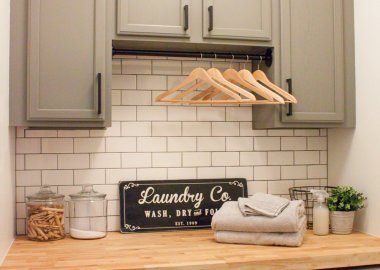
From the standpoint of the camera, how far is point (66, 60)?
2451 millimetres

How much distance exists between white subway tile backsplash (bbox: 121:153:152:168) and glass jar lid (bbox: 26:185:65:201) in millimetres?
424

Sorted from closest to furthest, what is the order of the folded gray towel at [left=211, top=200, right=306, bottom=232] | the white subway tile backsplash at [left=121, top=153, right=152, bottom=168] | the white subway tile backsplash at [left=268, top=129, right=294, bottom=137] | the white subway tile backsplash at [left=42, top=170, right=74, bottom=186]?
1. the folded gray towel at [left=211, top=200, right=306, bottom=232]
2. the white subway tile backsplash at [left=42, top=170, right=74, bottom=186]
3. the white subway tile backsplash at [left=121, top=153, right=152, bottom=168]
4. the white subway tile backsplash at [left=268, top=129, right=294, bottom=137]

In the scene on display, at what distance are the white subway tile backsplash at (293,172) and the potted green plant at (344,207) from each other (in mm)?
370

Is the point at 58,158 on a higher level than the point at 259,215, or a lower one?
higher

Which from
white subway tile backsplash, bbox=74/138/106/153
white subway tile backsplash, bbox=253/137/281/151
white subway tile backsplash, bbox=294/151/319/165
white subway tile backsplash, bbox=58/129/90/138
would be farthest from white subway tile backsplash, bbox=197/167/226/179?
white subway tile backsplash, bbox=58/129/90/138

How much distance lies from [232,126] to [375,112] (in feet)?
2.64

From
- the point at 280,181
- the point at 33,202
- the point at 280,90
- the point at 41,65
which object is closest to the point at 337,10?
the point at 280,90

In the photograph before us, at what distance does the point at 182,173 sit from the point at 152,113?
0.39 meters

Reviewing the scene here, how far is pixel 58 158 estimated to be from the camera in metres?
2.75

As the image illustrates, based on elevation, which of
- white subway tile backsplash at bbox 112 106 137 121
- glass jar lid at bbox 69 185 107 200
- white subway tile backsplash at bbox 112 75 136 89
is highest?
white subway tile backsplash at bbox 112 75 136 89

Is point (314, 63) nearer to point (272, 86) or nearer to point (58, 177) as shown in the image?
point (272, 86)

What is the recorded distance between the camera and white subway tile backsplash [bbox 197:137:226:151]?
9.64 feet

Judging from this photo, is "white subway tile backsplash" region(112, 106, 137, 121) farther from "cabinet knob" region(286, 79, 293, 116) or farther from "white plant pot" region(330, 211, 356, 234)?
"white plant pot" region(330, 211, 356, 234)

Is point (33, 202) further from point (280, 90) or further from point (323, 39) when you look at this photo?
point (323, 39)
